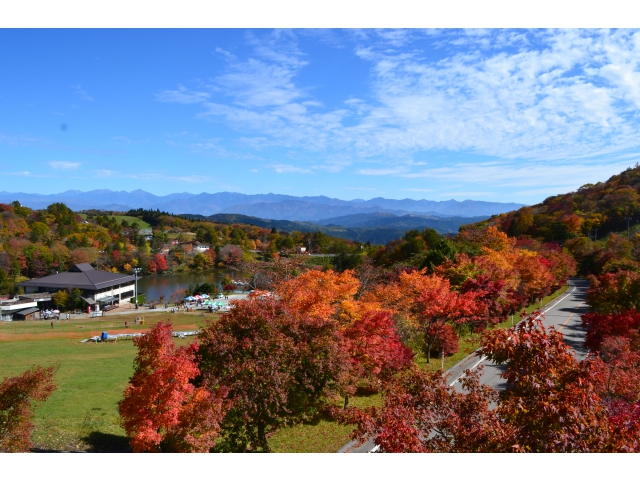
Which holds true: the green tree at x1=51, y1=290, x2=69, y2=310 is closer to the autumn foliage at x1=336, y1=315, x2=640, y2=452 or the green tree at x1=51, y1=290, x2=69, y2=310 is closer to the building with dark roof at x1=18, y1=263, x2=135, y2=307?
the building with dark roof at x1=18, y1=263, x2=135, y2=307

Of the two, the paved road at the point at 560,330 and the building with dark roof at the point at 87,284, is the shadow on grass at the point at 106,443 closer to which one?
the paved road at the point at 560,330

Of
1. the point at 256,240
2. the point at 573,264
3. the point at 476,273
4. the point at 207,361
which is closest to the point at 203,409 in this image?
the point at 207,361

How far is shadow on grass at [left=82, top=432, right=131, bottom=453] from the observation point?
35.5 feet

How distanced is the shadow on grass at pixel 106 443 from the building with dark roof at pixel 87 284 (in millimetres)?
33836

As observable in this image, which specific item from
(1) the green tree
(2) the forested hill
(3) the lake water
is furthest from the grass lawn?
(2) the forested hill

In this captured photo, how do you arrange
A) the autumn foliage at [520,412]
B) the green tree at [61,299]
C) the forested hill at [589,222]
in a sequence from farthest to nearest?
1. the forested hill at [589,222]
2. the green tree at [61,299]
3. the autumn foliage at [520,412]

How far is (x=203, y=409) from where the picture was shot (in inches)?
327

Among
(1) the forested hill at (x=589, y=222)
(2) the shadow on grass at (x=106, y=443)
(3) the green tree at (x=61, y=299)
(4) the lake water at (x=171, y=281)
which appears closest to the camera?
(2) the shadow on grass at (x=106, y=443)

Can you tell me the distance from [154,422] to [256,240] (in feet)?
303

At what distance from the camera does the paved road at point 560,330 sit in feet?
53.1

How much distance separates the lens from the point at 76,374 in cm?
1662


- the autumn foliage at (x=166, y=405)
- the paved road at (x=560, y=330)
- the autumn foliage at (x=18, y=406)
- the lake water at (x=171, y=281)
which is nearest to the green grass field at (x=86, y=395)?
the paved road at (x=560, y=330)

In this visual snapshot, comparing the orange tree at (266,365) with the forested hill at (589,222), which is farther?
the forested hill at (589,222)

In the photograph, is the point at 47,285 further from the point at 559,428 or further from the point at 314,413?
Result: the point at 559,428
